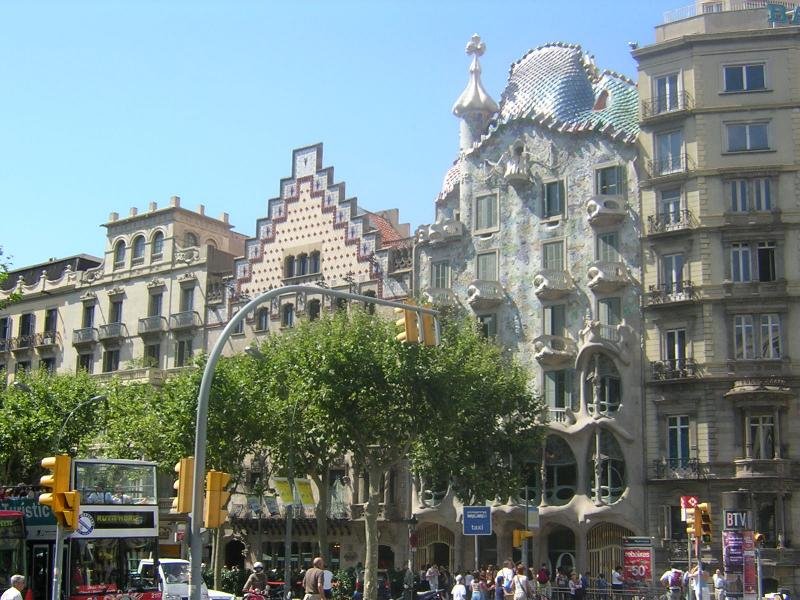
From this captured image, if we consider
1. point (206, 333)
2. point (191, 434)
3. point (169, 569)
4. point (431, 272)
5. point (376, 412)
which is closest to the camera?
point (169, 569)

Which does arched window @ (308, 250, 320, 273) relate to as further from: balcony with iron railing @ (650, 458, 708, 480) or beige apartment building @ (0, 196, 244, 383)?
balcony with iron railing @ (650, 458, 708, 480)

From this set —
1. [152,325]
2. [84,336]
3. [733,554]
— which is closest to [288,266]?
[152,325]

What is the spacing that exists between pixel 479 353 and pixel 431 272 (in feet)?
33.7

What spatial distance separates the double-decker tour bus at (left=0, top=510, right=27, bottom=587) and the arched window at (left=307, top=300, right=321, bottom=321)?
3050 centimetres

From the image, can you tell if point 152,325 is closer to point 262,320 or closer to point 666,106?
point 262,320

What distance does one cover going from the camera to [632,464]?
156 ft

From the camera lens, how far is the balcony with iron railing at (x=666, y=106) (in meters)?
49.1

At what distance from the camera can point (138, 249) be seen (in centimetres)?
6844

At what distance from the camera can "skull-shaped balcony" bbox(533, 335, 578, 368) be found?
1969 inches

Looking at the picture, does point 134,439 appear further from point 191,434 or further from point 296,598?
point 296,598

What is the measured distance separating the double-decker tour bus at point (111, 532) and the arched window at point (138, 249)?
38.4m

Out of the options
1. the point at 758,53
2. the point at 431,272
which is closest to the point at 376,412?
the point at 431,272

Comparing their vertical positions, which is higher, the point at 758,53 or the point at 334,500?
the point at 758,53

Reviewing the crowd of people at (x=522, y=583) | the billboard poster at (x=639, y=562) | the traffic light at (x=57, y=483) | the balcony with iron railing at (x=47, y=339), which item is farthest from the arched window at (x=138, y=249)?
the traffic light at (x=57, y=483)
